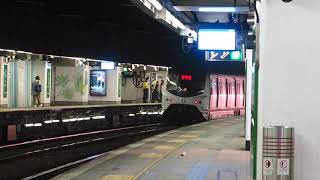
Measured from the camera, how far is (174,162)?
1224cm

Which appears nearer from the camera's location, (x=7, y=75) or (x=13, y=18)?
(x=13, y=18)

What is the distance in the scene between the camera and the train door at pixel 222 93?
3009cm

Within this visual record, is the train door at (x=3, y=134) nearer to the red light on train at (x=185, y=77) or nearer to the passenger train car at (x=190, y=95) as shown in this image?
the passenger train car at (x=190, y=95)

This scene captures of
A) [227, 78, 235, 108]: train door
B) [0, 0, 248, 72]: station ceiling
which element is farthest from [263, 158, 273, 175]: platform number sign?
[227, 78, 235, 108]: train door

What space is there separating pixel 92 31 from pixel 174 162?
53.9 feet

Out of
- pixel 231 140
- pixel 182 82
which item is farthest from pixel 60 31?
pixel 231 140

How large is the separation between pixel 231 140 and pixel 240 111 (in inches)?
689


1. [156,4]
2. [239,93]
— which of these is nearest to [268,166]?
[156,4]

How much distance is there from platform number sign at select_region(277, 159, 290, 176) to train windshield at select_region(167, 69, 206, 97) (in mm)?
Result: 24233

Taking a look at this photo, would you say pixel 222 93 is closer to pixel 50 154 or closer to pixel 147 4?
pixel 50 154

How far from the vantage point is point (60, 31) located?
26.1 m

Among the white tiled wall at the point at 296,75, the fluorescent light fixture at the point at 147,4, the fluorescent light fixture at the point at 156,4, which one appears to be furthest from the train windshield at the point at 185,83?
the white tiled wall at the point at 296,75

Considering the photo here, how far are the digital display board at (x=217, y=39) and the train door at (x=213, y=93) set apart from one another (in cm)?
953

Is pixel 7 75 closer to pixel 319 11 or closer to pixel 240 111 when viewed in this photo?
pixel 240 111
